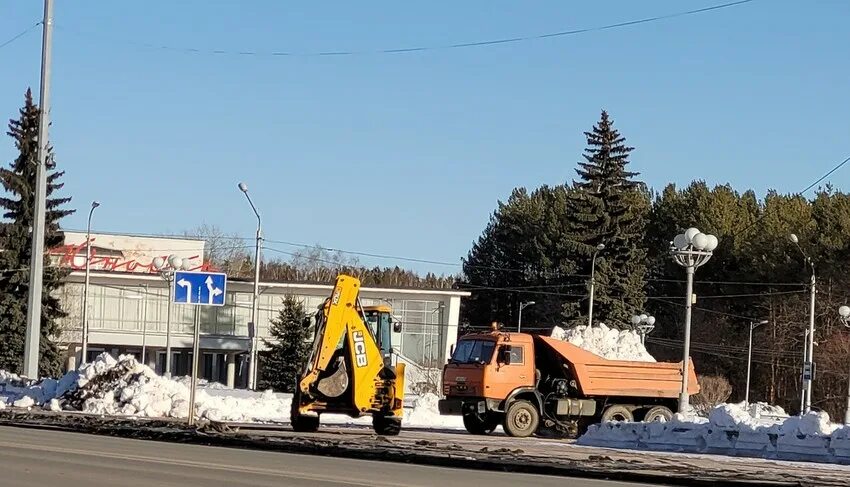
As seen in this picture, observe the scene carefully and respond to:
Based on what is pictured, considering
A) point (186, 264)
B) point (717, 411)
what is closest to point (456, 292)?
point (186, 264)

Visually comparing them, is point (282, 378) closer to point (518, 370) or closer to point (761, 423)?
point (518, 370)

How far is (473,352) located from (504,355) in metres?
0.88

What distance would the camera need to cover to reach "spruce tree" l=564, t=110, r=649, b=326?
3209 inches

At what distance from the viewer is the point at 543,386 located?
3173 centimetres

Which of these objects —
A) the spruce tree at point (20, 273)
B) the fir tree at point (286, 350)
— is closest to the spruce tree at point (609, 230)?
the fir tree at point (286, 350)

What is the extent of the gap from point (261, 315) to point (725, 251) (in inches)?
1262

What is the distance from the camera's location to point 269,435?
79.3ft

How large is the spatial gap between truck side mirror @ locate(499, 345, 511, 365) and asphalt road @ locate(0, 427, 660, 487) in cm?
1178

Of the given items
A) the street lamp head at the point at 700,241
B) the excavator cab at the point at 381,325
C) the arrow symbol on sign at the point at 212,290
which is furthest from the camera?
the street lamp head at the point at 700,241

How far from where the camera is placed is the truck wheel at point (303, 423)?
85.9 ft

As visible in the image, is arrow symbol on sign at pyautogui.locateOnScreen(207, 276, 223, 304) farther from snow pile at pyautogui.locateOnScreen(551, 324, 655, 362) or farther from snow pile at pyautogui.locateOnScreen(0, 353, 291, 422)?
snow pile at pyautogui.locateOnScreen(551, 324, 655, 362)

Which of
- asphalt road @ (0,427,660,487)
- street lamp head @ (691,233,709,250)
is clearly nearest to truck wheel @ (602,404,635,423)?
street lamp head @ (691,233,709,250)

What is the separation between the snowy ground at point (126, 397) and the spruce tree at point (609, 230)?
47.3m

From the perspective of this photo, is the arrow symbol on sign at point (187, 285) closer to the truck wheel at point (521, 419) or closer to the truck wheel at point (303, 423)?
the truck wheel at point (303, 423)
